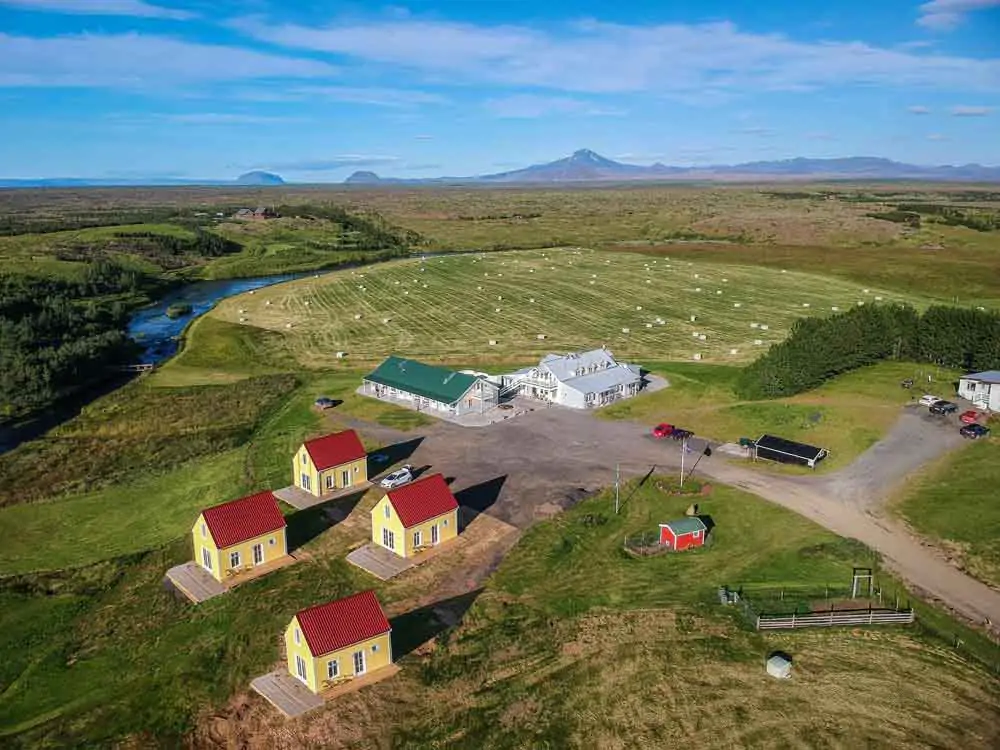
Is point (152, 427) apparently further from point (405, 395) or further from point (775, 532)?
point (775, 532)

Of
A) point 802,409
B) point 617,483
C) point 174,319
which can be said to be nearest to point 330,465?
point 617,483

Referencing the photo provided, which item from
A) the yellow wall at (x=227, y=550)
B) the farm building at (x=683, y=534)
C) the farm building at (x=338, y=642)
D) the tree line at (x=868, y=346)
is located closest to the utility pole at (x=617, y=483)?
the farm building at (x=683, y=534)

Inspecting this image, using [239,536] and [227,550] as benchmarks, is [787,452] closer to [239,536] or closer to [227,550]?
[239,536]

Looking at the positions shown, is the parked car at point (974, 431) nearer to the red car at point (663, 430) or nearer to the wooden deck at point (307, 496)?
the red car at point (663, 430)

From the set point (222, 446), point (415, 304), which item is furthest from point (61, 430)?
point (415, 304)

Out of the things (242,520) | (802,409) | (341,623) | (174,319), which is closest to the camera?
(341,623)

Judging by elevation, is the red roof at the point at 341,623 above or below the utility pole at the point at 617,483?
above
